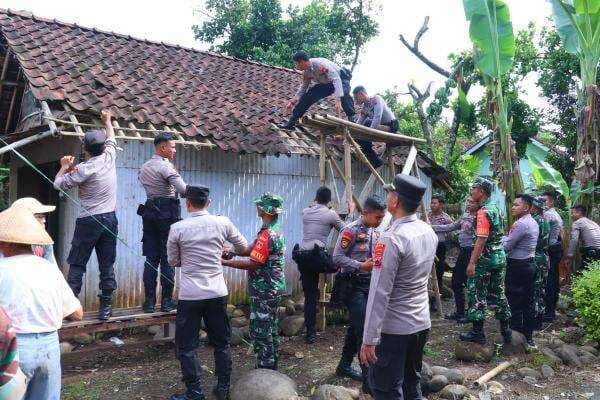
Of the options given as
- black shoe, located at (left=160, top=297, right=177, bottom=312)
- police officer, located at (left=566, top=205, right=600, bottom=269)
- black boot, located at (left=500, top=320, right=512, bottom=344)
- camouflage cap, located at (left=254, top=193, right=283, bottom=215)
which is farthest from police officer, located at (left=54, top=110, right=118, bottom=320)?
police officer, located at (left=566, top=205, right=600, bottom=269)

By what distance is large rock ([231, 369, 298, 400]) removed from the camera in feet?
15.6

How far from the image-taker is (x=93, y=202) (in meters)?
5.53

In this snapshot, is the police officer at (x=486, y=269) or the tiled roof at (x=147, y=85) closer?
the police officer at (x=486, y=269)

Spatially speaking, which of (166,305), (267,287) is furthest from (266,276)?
(166,305)

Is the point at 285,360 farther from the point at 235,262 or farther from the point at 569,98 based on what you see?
the point at 569,98

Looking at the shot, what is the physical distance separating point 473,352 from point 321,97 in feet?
14.7

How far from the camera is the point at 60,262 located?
7496 millimetres


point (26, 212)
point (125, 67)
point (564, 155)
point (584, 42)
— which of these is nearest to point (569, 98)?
point (564, 155)

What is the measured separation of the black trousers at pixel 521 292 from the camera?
22.1 feet

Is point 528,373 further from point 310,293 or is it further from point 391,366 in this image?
point 391,366

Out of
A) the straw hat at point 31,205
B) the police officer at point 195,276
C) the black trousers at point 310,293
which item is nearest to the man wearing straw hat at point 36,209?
the straw hat at point 31,205

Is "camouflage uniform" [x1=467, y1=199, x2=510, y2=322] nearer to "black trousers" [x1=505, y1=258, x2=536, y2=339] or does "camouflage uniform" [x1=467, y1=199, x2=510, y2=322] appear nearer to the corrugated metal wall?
"black trousers" [x1=505, y1=258, x2=536, y2=339]

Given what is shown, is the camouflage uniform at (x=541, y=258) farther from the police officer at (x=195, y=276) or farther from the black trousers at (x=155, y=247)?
the black trousers at (x=155, y=247)

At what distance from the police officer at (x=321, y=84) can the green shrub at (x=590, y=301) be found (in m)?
4.25
